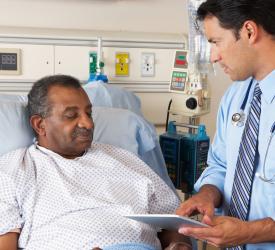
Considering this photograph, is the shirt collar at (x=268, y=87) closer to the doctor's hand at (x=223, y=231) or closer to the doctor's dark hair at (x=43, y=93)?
the doctor's hand at (x=223, y=231)

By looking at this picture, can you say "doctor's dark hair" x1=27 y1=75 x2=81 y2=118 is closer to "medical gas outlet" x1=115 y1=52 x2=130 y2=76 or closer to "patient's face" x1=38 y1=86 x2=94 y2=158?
"patient's face" x1=38 y1=86 x2=94 y2=158

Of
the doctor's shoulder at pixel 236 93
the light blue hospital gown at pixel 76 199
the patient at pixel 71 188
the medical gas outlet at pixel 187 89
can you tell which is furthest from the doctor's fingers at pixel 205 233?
the medical gas outlet at pixel 187 89

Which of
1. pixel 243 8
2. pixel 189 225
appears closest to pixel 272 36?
pixel 243 8

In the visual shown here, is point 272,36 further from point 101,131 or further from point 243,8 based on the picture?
point 101,131

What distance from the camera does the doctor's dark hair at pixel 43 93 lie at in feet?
6.27

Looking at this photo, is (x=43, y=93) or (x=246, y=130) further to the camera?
(x=43, y=93)

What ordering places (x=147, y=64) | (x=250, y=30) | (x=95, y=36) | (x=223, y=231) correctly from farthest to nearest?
(x=147, y=64), (x=95, y=36), (x=250, y=30), (x=223, y=231)

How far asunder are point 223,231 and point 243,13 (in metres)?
0.64

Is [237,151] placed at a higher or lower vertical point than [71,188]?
higher

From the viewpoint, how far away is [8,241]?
1.59 m

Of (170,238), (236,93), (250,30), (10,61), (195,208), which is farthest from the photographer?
(10,61)

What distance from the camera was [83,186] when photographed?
1775 mm

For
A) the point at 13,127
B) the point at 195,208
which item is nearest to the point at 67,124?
the point at 13,127

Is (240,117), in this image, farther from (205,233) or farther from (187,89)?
(187,89)
